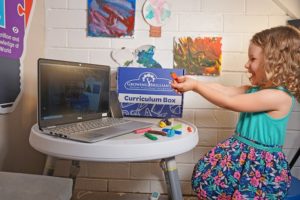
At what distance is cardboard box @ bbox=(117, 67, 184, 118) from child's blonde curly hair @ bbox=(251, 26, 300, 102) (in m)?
0.41

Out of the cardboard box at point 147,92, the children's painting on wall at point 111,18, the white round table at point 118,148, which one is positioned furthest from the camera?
the children's painting on wall at point 111,18

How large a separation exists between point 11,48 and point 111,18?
497 millimetres

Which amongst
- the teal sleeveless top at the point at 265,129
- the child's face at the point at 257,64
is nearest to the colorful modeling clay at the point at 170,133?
the teal sleeveless top at the point at 265,129

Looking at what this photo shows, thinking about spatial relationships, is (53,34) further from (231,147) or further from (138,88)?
(231,147)

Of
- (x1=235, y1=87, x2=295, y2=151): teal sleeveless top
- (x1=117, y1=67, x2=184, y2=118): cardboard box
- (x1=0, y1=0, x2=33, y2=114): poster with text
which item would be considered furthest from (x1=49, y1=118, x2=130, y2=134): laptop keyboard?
(x1=235, y1=87, x2=295, y2=151): teal sleeveless top

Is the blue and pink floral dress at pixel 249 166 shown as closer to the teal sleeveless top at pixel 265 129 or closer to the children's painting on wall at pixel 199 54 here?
the teal sleeveless top at pixel 265 129

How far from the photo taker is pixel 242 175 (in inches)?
31.3

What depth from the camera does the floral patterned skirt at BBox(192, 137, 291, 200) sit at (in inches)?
30.5

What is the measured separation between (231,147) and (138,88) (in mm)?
468

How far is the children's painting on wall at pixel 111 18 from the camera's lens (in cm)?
131

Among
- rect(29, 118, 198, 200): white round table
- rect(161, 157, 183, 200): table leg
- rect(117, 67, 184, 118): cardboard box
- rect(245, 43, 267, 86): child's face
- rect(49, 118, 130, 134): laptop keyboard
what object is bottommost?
rect(161, 157, 183, 200): table leg

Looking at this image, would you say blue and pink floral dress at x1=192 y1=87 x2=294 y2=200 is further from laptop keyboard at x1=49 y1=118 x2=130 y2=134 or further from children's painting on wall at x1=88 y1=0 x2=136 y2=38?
children's painting on wall at x1=88 y1=0 x2=136 y2=38

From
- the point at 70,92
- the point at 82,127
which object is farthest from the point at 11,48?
the point at 82,127

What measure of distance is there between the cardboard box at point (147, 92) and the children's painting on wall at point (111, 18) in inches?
11.1
